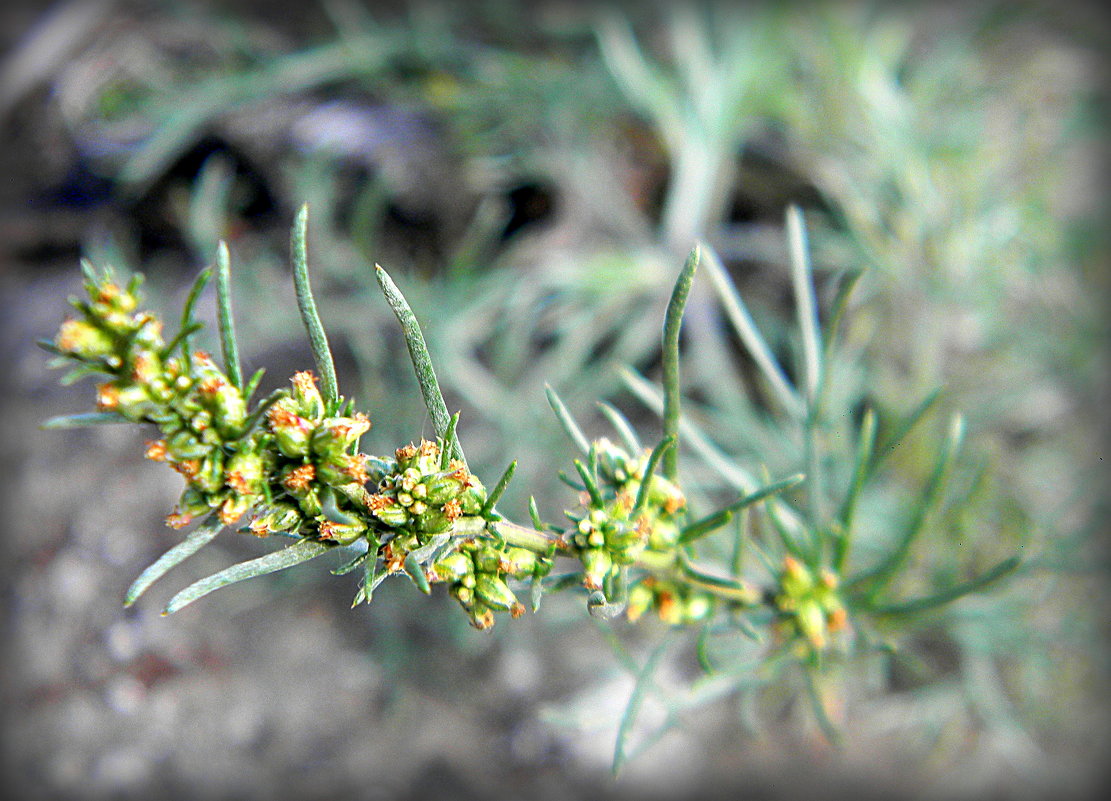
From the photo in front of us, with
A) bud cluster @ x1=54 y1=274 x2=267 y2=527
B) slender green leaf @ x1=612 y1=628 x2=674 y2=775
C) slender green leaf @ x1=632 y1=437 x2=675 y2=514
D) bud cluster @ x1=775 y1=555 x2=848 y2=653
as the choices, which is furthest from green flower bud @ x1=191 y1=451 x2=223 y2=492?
bud cluster @ x1=775 y1=555 x2=848 y2=653

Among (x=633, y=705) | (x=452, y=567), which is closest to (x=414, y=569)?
(x=452, y=567)

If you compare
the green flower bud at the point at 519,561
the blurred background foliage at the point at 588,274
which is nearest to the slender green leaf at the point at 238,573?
the green flower bud at the point at 519,561

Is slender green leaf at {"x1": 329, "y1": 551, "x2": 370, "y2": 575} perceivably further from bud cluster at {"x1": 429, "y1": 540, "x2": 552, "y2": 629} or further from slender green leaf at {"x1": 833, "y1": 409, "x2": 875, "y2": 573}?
slender green leaf at {"x1": 833, "y1": 409, "x2": 875, "y2": 573}

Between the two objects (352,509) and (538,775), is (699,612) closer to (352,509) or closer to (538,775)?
(352,509)

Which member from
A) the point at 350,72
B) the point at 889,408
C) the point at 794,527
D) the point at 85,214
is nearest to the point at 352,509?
the point at 794,527

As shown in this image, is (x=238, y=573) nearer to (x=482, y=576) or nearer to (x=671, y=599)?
(x=482, y=576)
